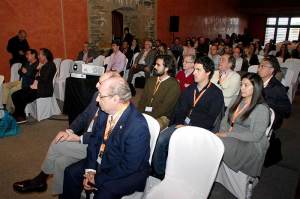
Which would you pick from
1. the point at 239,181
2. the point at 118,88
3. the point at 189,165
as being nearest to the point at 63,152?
the point at 118,88

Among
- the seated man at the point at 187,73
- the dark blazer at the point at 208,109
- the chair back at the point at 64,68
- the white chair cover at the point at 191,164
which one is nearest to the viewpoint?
the white chair cover at the point at 191,164

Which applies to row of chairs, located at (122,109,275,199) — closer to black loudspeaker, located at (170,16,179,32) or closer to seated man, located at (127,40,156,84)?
seated man, located at (127,40,156,84)

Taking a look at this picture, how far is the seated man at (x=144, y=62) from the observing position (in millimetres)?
6705


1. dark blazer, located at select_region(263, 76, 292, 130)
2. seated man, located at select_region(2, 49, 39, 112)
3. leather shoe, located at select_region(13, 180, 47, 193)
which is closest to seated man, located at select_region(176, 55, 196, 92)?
dark blazer, located at select_region(263, 76, 292, 130)

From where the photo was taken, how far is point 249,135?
2.47 metres

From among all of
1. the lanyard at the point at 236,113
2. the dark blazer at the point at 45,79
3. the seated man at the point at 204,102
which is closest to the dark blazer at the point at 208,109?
the seated man at the point at 204,102

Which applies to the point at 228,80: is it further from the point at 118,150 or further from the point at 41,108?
the point at 41,108

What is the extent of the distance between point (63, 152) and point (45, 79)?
2.47m

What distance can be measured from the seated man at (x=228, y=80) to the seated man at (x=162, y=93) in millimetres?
895

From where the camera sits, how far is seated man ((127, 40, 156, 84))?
671 cm

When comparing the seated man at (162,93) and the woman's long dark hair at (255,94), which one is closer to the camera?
the woman's long dark hair at (255,94)

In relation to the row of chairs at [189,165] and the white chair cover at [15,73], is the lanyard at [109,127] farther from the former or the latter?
the white chair cover at [15,73]

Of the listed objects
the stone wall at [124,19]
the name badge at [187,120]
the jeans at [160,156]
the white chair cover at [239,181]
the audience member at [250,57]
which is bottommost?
the white chair cover at [239,181]

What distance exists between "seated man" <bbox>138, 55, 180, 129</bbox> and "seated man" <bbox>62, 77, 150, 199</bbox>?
1094 millimetres
